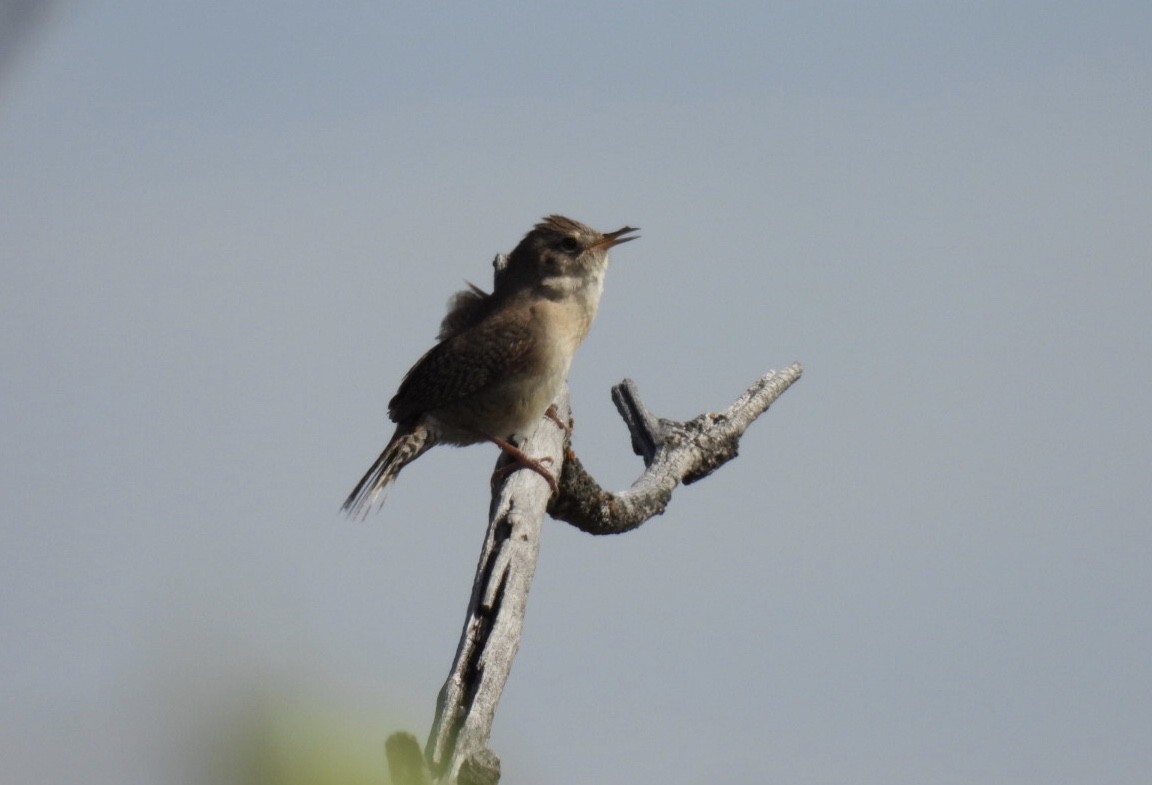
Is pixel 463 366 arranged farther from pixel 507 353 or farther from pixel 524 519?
pixel 524 519

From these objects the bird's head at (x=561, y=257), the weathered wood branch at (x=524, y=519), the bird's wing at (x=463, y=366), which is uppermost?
the bird's head at (x=561, y=257)

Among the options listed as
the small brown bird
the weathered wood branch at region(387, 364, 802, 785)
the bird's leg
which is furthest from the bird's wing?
the bird's leg

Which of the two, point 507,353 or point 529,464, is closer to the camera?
point 529,464

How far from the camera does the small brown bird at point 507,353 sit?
7.11 meters

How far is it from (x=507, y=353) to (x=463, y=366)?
26cm

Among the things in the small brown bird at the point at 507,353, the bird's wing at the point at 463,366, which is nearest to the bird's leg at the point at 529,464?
the small brown bird at the point at 507,353

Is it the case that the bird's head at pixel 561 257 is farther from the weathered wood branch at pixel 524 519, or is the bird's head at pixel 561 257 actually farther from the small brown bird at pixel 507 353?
the weathered wood branch at pixel 524 519

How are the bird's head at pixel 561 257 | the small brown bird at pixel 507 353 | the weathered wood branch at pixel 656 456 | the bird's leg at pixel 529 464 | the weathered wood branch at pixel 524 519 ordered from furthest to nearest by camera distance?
1. the bird's head at pixel 561 257
2. the small brown bird at pixel 507 353
3. the weathered wood branch at pixel 656 456
4. the bird's leg at pixel 529 464
5. the weathered wood branch at pixel 524 519

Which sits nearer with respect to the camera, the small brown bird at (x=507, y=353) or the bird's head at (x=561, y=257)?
the small brown bird at (x=507, y=353)

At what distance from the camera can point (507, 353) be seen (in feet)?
23.8

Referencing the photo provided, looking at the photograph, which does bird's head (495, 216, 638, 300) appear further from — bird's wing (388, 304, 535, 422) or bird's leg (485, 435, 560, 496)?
bird's leg (485, 435, 560, 496)

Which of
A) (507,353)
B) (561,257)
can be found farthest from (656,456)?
(561,257)

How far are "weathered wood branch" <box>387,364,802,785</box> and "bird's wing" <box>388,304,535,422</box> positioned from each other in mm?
398

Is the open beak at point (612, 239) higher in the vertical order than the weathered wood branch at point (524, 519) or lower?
higher
